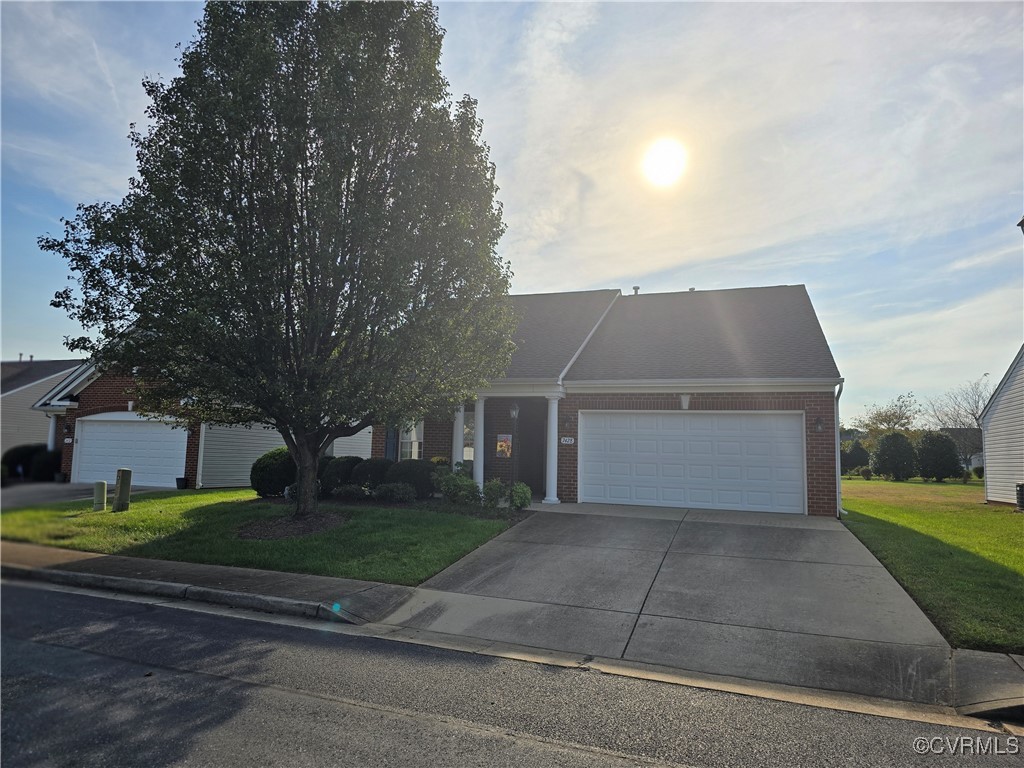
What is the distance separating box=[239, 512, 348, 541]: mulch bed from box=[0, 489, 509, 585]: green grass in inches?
8.3

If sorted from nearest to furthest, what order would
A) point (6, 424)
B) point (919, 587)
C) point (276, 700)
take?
1. point (6, 424)
2. point (276, 700)
3. point (919, 587)

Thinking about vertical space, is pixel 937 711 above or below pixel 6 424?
below

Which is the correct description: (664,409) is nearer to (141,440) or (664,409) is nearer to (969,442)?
(141,440)

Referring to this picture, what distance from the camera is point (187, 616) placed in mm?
Result: 6918

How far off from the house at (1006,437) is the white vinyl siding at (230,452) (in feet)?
63.7

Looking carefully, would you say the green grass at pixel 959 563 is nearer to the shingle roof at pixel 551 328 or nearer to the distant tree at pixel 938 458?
the shingle roof at pixel 551 328

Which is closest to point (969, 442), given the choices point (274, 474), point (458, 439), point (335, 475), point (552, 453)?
point (552, 453)

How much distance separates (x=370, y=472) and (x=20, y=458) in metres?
14.5

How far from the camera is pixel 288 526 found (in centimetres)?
1108

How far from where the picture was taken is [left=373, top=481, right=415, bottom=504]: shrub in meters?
13.9

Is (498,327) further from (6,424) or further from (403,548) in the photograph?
(6,424)

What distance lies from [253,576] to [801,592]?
6.99 m

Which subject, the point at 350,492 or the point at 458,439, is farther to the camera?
the point at 458,439

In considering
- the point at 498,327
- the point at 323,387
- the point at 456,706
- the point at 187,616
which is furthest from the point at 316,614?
the point at 498,327
